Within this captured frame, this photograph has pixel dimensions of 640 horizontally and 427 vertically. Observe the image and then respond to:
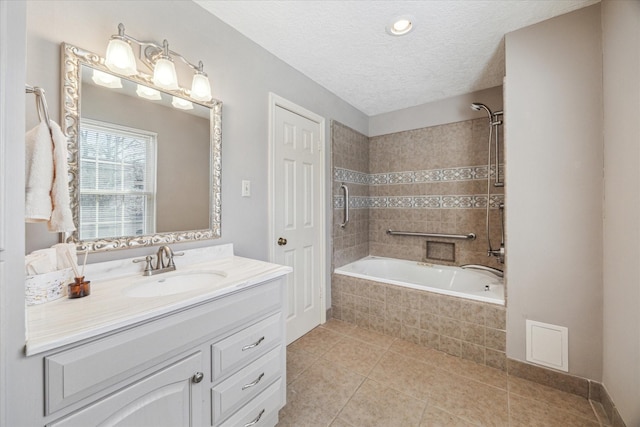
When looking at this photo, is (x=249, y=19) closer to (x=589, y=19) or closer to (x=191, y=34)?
(x=191, y=34)

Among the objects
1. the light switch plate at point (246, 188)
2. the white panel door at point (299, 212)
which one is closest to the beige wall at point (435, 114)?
the white panel door at point (299, 212)

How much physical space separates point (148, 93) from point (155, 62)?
6.3 inches

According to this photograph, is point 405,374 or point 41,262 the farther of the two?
point 405,374

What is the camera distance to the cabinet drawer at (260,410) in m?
1.08

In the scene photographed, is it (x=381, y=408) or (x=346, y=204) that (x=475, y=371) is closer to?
(x=381, y=408)

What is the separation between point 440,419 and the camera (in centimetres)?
137

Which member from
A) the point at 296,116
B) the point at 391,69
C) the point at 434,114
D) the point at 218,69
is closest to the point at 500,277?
the point at 434,114

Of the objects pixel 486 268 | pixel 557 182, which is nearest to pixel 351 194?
pixel 486 268

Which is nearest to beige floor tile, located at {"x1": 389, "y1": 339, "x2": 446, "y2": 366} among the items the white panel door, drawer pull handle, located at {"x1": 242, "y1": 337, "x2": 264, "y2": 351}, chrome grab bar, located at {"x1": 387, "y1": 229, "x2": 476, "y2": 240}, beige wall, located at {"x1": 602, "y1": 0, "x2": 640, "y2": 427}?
the white panel door

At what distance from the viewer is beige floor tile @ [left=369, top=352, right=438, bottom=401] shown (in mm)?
1603

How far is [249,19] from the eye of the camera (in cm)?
158

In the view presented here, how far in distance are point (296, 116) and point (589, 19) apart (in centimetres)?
197

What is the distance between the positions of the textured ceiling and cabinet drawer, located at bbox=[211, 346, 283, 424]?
1938 millimetres

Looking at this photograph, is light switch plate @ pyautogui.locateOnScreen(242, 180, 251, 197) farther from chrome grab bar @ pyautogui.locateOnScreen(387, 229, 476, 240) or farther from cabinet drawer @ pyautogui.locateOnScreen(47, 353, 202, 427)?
chrome grab bar @ pyautogui.locateOnScreen(387, 229, 476, 240)
